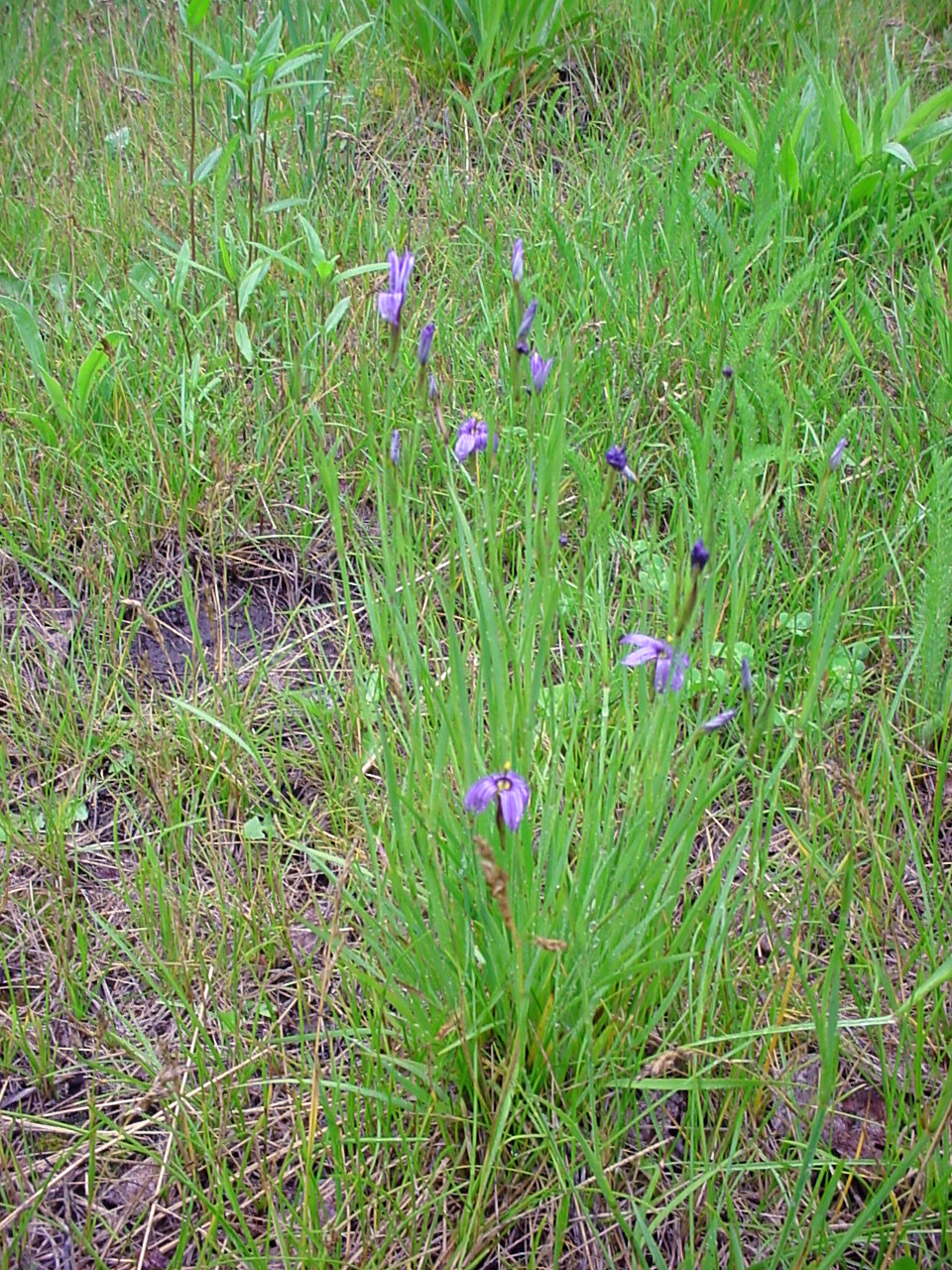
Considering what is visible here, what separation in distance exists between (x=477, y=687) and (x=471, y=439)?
0.32 meters

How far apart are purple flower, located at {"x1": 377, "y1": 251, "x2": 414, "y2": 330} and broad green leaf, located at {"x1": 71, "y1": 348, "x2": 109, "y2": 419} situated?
109cm

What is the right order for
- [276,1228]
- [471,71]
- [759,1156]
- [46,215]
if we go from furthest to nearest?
[471,71]
[46,215]
[759,1156]
[276,1228]

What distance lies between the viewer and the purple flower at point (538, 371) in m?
1.29

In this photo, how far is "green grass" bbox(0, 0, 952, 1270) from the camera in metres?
1.24

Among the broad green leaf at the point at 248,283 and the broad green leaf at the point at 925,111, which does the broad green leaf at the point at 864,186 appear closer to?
the broad green leaf at the point at 925,111

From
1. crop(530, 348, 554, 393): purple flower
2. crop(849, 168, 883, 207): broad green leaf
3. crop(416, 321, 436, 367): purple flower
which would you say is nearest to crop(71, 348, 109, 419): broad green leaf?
crop(416, 321, 436, 367): purple flower

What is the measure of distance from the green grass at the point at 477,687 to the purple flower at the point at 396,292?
17 cm

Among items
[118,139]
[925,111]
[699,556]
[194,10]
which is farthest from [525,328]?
[118,139]

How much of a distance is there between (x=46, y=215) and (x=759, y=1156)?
274 cm

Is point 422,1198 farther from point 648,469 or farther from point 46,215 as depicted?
point 46,215

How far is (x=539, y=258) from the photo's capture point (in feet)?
8.27

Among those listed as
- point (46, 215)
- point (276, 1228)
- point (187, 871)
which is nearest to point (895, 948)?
point (276, 1228)

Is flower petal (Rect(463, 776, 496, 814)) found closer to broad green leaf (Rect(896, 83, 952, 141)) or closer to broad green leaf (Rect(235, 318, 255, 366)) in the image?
broad green leaf (Rect(235, 318, 255, 366))

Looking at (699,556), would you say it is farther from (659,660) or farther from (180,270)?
(180,270)
